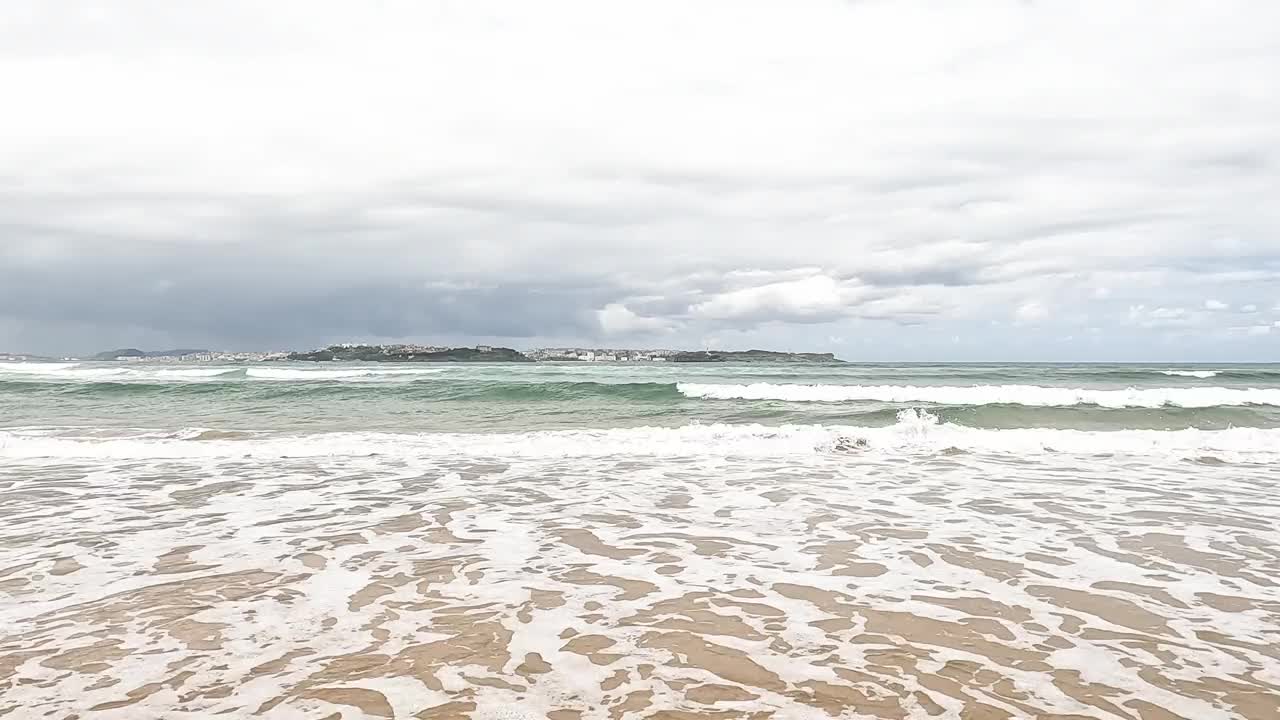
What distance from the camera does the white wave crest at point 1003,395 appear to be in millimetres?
24281

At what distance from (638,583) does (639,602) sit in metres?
0.46

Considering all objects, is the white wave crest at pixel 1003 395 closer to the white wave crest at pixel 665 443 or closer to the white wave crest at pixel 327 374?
the white wave crest at pixel 665 443

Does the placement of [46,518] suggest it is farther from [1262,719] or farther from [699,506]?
[1262,719]

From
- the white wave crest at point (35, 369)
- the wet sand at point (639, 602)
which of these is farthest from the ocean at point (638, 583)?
the white wave crest at point (35, 369)

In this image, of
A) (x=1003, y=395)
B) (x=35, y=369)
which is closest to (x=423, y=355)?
(x=35, y=369)

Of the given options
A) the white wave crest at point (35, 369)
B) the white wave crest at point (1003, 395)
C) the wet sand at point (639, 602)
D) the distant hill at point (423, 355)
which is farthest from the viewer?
the distant hill at point (423, 355)

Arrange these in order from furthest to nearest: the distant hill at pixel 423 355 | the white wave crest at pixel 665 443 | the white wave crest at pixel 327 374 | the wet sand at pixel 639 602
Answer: the distant hill at pixel 423 355, the white wave crest at pixel 327 374, the white wave crest at pixel 665 443, the wet sand at pixel 639 602

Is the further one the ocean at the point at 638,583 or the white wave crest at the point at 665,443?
the white wave crest at the point at 665,443

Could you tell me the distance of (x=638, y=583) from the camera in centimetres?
554

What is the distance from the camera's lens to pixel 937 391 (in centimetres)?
2886

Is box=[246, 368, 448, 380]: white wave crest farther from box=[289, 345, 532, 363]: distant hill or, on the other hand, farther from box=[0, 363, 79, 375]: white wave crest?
box=[289, 345, 532, 363]: distant hill

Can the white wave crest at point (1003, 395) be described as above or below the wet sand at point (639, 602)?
above

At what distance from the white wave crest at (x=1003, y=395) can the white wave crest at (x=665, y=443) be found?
27.5 feet

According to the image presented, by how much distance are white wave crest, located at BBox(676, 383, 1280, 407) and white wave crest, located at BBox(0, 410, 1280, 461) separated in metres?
8.38
